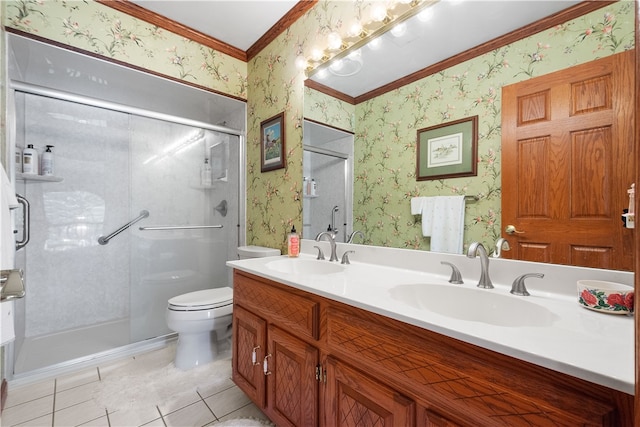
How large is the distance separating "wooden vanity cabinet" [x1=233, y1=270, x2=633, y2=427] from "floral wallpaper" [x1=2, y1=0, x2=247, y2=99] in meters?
1.78

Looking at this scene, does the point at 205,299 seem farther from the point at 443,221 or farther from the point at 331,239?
the point at 443,221

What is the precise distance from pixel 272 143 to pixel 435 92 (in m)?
1.26

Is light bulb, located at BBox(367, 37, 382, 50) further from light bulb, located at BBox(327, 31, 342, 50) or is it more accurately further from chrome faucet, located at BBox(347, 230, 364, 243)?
chrome faucet, located at BBox(347, 230, 364, 243)

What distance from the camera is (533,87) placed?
3.13 feet

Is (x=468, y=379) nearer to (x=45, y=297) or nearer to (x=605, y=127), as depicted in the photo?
(x=605, y=127)

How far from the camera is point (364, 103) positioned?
148 centimetres

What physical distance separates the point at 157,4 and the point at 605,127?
250 centimetres

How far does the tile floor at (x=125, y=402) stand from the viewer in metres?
1.37

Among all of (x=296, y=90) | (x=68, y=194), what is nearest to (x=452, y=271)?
(x=296, y=90)

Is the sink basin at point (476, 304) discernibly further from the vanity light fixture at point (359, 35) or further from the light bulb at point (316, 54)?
the light bulb at point (316, 54)

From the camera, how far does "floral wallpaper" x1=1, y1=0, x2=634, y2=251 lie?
96 cm

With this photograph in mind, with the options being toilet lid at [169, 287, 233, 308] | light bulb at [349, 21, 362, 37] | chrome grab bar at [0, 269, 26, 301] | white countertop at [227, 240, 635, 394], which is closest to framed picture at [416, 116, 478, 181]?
white countertop at [227, 240, 635, 394]

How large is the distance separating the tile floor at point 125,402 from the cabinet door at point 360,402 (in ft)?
2.17

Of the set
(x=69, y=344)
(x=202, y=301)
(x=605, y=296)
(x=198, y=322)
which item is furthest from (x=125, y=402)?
(x=605, y=296)
